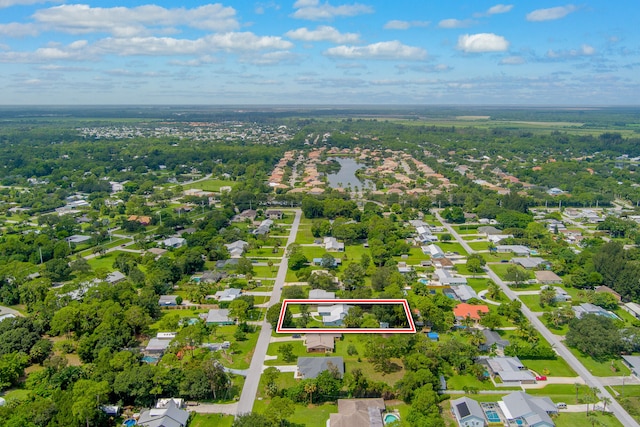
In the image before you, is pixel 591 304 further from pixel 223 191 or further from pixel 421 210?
pixel 223 191

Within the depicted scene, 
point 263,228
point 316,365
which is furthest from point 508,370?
point 263,228

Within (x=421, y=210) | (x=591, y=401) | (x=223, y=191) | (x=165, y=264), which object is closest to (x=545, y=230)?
(x=421, y=210)

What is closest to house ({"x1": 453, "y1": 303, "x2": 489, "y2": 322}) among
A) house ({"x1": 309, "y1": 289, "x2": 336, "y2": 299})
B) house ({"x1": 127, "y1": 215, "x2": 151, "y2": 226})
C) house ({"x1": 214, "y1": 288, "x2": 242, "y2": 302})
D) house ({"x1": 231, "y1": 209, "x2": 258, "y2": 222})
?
house ({"x1": 309, "y1": 289, "x2": 336, "y2": 299})

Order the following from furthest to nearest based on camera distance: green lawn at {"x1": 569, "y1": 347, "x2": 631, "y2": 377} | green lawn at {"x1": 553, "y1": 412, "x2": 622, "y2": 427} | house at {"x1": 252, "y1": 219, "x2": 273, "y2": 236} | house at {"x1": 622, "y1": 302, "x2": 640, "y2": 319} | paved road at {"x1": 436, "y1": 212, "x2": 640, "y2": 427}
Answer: house at {"x1": 252, "y1": 219, "x2": 273, "y2": 236} < house at {"x1": 622, "y1": 302, "x2": 640, "y2": 319} < green lawn at {"x1": 569, "y1": 347, "x2": 631, "y2": 377} < paved road at {"x1": 436, "y1": 212, "x2": 640, "y2": 427} < green lawn at {"x1": 553, "y1": 412, "x2": 622, "y2": 427}

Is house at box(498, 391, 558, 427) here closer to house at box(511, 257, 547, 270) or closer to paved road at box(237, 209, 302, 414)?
paved road at box(237, 209, 302, 414)

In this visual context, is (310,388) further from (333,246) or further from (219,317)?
(333,246)

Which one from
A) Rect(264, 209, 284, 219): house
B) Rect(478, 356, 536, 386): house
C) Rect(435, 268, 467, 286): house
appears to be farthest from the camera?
Rect(264, 209, 284, 219): house
